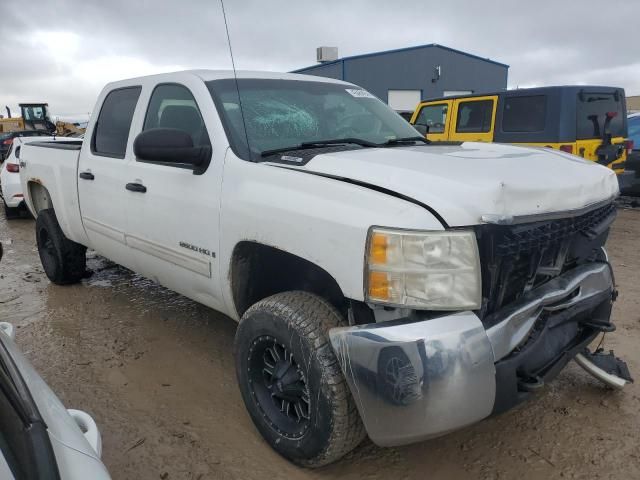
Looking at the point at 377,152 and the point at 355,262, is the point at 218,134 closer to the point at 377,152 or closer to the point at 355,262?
the point at 377,152

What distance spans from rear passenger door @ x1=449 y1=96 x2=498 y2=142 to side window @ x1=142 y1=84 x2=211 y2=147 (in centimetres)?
595

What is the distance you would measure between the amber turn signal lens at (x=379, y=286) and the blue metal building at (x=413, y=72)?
20703 mm

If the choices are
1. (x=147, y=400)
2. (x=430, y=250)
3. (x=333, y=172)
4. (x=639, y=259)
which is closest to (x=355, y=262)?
(x=430, y=250)

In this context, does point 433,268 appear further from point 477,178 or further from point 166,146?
point 166,146

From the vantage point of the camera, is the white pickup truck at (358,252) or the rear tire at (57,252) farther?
the rear tire at (57,252)

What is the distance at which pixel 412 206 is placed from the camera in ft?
6.40

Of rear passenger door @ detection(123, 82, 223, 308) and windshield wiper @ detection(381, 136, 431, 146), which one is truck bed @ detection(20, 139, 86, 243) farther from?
windshield wiper @ detection(381, 136, 431, 146)

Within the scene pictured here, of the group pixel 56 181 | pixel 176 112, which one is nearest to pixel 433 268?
pixel 176 112

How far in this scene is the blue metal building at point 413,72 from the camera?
22.2 meters

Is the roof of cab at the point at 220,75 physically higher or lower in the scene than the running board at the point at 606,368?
higher

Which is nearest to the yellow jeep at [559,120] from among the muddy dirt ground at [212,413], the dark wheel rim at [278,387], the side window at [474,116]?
the side window at [474,116]

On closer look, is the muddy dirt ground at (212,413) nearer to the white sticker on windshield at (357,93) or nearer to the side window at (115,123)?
the side window at (115,123)

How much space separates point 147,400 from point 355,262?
1776 millimetres

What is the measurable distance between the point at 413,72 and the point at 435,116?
14.8 m
